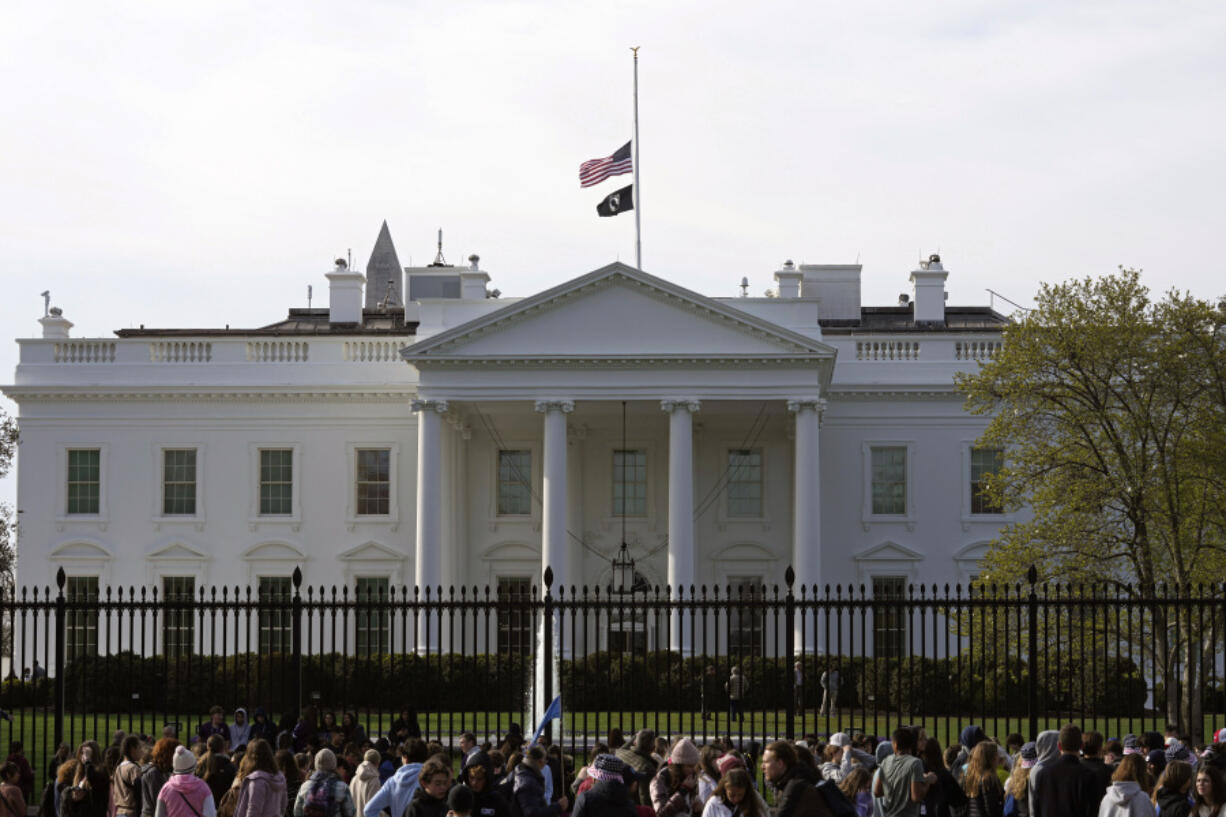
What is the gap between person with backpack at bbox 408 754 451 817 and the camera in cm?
1359

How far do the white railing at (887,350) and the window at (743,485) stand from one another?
3.98m

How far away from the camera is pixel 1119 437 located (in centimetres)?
3288

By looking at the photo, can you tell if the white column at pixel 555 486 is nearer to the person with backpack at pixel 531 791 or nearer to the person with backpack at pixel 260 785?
the person with backpack at pixel 531 791

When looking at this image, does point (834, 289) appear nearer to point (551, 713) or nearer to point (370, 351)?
point (370, 351)

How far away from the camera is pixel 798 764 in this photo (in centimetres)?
1362

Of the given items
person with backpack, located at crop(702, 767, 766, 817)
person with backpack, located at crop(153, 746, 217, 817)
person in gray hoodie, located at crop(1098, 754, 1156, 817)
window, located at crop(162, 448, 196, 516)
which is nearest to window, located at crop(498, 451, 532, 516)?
window, located at crop(162, 448, 196, 516)

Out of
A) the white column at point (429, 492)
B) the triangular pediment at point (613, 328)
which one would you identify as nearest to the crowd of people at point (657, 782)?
the white column at point (429, 492)

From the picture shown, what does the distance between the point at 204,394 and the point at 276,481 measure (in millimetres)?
2964

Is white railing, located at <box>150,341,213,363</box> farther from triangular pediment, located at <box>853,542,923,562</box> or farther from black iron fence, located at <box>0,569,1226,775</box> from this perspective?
triangular pediment, located at <box>853,542,923,562</box>

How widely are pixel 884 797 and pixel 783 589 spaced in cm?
3554

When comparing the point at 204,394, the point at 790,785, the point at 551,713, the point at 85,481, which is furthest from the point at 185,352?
the point at 790,785

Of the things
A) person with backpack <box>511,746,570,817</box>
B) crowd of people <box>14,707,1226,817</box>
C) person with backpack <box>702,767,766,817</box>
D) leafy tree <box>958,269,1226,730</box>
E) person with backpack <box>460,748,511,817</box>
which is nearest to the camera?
person with backpack <box>702,767,766,817</box>

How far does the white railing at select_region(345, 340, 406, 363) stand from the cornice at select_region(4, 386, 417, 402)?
986mm

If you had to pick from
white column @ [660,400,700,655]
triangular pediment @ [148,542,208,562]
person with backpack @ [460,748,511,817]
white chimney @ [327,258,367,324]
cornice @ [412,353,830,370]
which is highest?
white chimney @ [327,258,367,324]
